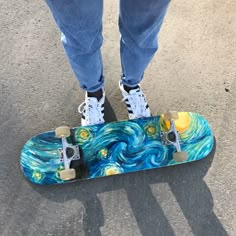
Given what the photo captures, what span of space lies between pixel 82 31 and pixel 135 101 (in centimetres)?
58

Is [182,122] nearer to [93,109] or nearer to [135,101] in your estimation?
[135,101]

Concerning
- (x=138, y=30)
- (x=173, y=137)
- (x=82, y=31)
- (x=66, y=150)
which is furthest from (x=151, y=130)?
(x=82, y=31)

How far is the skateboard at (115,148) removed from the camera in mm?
1443

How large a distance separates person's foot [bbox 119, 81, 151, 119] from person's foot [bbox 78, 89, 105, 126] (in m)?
0.11

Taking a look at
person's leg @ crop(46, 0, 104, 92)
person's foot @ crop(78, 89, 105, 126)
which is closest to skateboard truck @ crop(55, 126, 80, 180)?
person's foot @ crop(78, 89, 105, 126)

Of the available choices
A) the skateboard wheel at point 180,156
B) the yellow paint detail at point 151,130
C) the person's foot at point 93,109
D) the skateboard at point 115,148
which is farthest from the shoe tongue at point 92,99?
the skateboard wheel at point 180,156

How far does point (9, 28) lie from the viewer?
5.84ft

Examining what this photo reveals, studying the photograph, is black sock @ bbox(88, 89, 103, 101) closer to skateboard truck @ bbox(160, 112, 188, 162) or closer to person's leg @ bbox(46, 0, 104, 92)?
person's leg @ bbox(46, 0, 104, 92)

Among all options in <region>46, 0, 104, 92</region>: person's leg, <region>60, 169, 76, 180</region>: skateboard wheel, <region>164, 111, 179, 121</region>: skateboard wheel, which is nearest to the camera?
<region>46, 0, 104, 92</region>: person's leg

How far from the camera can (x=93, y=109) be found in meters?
1.51

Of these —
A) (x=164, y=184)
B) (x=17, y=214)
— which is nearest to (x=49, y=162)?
(x=17, y=214)

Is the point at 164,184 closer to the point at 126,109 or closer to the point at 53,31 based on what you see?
the point at 126,109

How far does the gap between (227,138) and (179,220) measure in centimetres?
44

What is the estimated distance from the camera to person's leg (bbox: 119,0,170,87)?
1004mm
